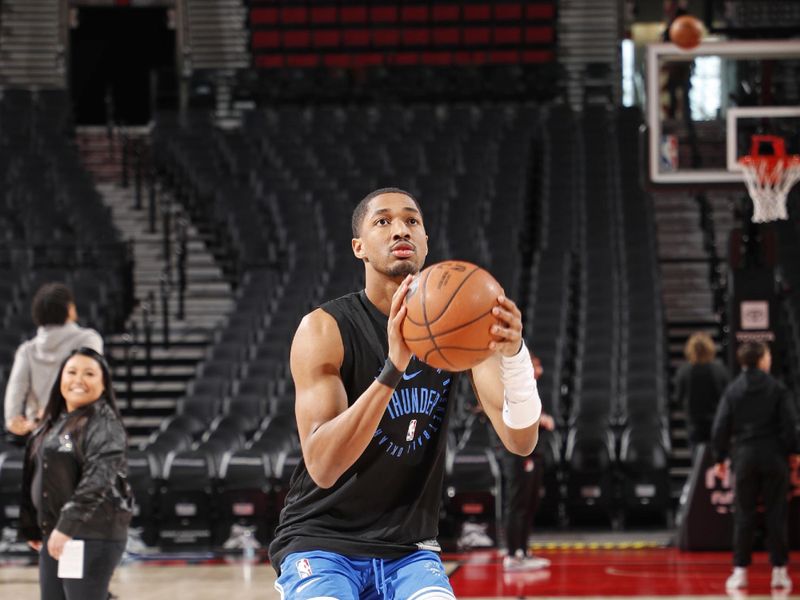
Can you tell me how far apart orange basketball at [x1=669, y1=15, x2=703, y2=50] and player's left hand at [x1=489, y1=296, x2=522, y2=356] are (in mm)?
7182

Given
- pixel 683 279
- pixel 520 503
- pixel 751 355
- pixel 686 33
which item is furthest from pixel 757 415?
pixel 683 279

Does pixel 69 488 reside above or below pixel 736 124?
below

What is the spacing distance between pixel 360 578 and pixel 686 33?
7.31m

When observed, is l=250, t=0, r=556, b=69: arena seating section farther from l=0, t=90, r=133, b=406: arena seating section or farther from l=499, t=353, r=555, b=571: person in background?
l=499, t=353, r=555, b=571: person in background

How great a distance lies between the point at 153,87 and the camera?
18844 mm

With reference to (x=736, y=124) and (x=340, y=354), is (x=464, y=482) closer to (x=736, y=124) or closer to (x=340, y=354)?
(x=736, y=124)

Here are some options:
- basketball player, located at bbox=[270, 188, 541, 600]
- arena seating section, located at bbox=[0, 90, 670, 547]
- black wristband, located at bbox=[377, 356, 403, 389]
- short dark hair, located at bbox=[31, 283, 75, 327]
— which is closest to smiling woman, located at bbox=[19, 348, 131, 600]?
short dark hair, located at bbox=[31, 283, 75, 327]

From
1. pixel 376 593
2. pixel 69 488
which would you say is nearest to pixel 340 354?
pixel 376 593

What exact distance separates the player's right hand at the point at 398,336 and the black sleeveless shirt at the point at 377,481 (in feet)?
1.15

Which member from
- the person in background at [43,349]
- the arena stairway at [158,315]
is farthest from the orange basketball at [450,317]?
the arena stairway at [158,315]

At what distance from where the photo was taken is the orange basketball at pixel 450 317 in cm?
313

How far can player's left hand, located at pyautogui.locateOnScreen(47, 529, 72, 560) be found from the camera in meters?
5.11

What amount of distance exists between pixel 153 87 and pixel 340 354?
16.0 metres

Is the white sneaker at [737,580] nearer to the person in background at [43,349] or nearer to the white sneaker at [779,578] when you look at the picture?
the white sneaker at [779,578]
